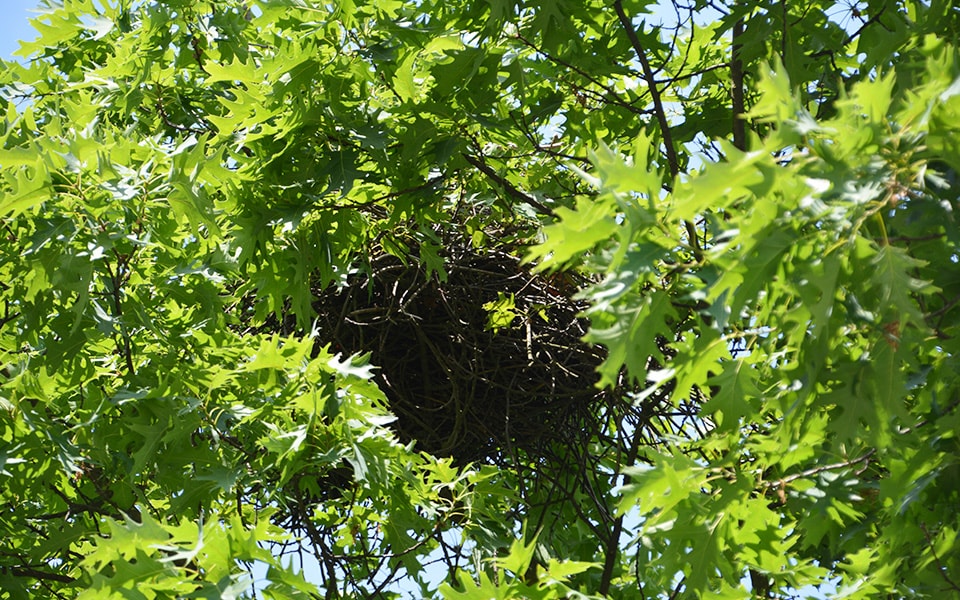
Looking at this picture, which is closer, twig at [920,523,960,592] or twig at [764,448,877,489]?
twig at [920,523,960,592]

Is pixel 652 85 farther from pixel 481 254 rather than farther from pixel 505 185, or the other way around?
pixel 481 254

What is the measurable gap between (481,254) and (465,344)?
315mm

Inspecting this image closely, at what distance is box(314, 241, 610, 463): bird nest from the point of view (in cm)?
355

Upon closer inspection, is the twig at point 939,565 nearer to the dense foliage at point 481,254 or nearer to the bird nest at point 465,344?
the dense foliage at point 481,254

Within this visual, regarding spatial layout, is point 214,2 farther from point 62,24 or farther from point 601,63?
point 601,63

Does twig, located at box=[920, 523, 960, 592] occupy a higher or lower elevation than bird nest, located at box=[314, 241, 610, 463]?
lower

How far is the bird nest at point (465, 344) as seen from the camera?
355cm

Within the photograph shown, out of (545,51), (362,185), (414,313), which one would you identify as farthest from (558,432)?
(545,51)

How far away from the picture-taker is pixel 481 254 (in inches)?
143

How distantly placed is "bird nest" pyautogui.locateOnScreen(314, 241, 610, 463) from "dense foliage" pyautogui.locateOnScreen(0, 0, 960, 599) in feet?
0.26

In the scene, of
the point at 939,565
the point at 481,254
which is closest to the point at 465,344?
the point at 481,254

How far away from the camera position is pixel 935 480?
78.2 inches

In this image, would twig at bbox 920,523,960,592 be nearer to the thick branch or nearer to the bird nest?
the thick branch

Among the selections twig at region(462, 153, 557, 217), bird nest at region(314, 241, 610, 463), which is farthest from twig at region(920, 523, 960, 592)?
bird nest at region(314, 241, 610, 463)
